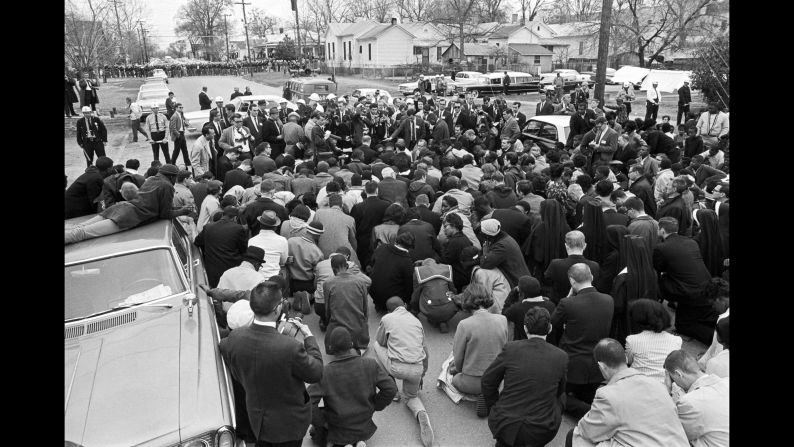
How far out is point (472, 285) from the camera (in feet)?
17.6

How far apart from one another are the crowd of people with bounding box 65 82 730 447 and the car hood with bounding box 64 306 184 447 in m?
0.52

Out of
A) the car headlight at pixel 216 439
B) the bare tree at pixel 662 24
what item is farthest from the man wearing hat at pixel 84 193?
the bare tree at pixel 662 24

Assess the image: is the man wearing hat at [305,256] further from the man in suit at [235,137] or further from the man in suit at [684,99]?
the man in suit at [684,99]

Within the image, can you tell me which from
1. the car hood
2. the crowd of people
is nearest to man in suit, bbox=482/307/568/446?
the crowd of people

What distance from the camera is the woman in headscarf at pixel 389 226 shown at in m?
7.49

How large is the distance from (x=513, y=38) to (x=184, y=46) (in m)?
103

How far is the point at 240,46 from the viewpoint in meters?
152

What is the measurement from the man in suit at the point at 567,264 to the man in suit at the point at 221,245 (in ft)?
11.7

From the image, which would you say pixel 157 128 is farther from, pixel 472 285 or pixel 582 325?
pixel 582 325

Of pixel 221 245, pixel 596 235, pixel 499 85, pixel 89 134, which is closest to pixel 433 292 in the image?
pixel 596 235

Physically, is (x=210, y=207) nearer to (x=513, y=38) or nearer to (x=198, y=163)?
(x=198, y=163)

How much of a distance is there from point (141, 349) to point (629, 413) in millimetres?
3538
